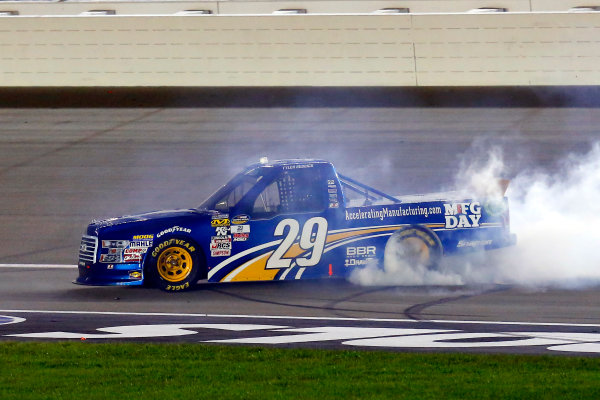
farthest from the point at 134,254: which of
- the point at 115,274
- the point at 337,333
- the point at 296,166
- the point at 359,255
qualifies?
the point at 337,333

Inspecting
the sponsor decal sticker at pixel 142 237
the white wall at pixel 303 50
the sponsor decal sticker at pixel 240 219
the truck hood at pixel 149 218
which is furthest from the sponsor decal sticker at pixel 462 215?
the white wall at pixel 303 50

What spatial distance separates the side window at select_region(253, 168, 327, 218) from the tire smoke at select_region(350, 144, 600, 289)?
3.82 feet

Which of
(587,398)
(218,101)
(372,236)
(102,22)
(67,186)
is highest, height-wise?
(102,22)

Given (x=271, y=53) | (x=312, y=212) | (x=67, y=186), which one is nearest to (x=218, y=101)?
(x=271, y=53)

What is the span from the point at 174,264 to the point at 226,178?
764 cm

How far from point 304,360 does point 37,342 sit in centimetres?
296

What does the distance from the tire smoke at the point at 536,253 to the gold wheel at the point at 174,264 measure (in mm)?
2287

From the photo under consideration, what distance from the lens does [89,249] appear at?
1323 centimetres

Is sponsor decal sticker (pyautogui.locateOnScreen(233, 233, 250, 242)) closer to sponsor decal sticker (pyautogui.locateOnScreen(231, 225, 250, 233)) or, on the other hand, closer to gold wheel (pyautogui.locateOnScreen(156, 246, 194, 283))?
sponsor decal sticker (pyautogui.locateOnScreen(231, 225, 250, 233))

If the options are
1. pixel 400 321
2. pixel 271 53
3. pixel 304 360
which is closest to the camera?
pixel 304 360

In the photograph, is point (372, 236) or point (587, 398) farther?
point (372, 236)

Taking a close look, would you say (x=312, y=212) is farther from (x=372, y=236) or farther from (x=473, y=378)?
(x=473, y=378)

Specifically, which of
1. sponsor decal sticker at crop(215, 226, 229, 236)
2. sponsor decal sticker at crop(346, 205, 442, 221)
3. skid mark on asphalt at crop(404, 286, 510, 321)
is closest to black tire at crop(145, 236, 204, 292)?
sponsor decal sticker at crop(215, 226, 229, 236)

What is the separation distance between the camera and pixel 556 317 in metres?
11.6
